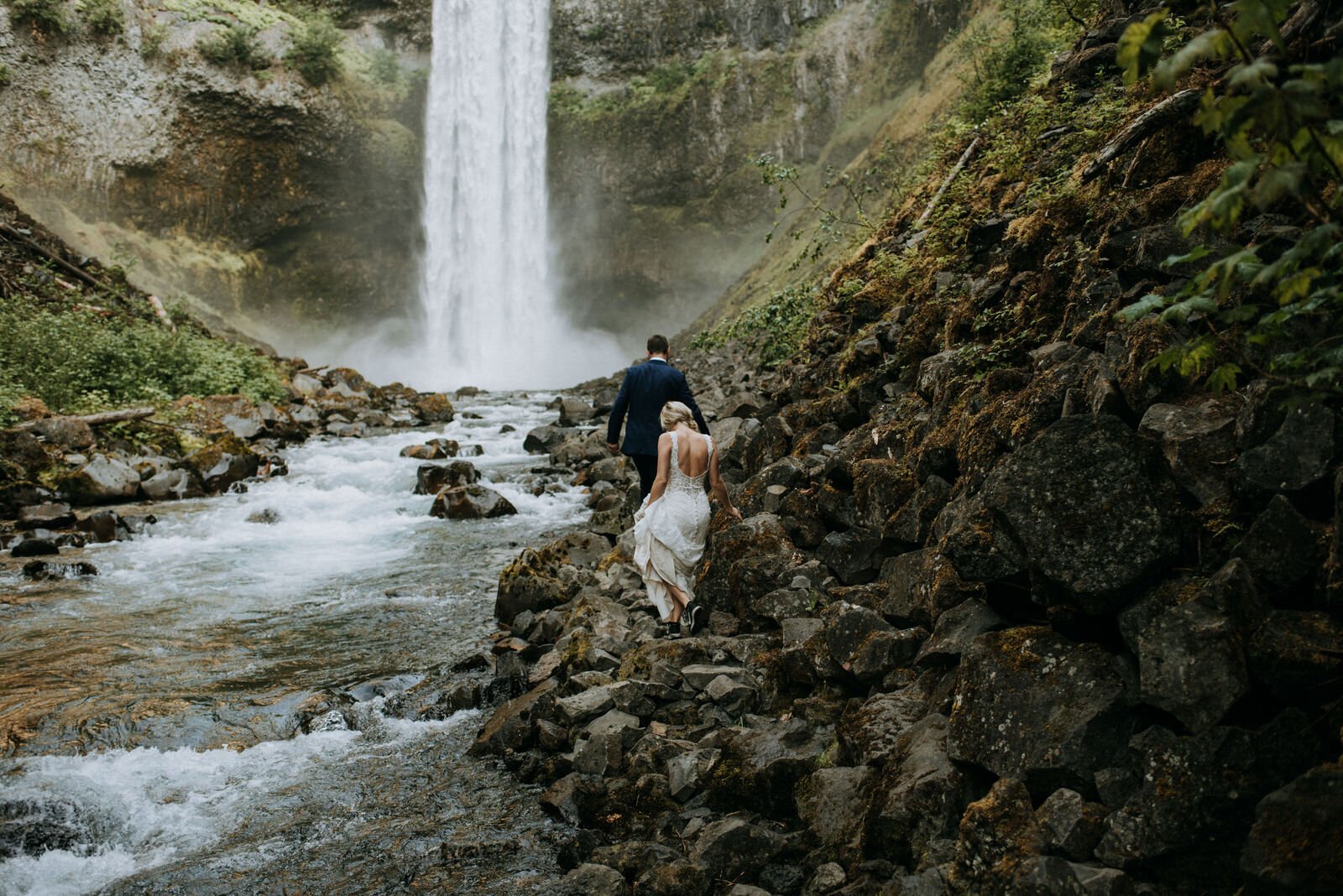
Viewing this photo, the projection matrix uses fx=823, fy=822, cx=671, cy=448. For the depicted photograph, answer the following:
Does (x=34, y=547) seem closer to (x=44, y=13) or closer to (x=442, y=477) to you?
(x=442, y=477)

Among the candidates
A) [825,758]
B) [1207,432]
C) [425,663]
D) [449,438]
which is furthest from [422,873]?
[449,438]

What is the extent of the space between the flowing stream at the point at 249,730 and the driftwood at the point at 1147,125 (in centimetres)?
461

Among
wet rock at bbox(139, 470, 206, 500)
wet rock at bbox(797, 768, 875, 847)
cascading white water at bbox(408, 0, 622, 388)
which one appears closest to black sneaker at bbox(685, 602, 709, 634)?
wet rock at bbox(797, 768, 875, 847)

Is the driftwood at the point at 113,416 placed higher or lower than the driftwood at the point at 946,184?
lower

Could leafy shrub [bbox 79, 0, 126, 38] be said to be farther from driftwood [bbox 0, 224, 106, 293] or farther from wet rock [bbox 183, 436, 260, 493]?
wet rock [bbox 183, 436, 260, 493]

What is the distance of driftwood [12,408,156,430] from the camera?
43.5 ft

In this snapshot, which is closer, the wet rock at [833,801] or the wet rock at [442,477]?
the wet rock at [833,801]

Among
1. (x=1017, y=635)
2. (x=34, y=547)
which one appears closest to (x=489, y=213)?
(x=34, y=547)

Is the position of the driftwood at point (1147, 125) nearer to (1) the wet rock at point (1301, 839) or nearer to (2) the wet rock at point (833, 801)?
(1) the wet rock at point (1301, 839)

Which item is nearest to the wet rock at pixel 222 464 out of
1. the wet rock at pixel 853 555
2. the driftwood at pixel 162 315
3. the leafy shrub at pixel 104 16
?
the driftwood at pixel 162 315

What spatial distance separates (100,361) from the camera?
50.8 ft

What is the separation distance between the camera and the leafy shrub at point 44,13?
28.6 metres

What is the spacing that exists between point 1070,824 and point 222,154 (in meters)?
38.8

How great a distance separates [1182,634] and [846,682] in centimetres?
165
